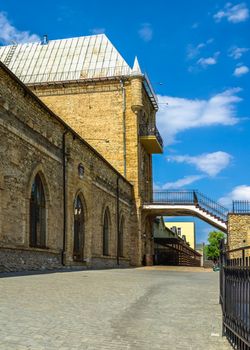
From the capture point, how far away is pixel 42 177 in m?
18.8

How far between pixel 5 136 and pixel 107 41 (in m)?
26.5

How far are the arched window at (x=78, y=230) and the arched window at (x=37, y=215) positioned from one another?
14.6ft

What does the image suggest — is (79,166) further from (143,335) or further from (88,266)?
(143,335)

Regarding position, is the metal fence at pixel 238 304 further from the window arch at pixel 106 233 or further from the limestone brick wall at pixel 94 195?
the window arch at pixel 106 233

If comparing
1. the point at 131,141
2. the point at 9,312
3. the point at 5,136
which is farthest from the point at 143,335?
the point at 131,141

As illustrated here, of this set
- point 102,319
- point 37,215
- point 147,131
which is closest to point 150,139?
point 147,131

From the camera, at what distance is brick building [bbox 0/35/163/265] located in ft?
54.4

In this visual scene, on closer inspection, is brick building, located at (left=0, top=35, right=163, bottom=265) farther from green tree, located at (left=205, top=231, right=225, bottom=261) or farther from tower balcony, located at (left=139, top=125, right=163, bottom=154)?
green tree, located at (left=205, top=231, right=225, bottom=261)

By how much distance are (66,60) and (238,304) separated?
35.3 meters

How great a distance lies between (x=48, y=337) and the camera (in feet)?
19.8

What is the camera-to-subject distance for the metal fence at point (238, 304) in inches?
210

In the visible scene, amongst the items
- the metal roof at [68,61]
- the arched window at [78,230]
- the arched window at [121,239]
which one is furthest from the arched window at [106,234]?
the metal roof at [68,61]

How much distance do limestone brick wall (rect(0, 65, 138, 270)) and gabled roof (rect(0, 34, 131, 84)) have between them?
1153 cm

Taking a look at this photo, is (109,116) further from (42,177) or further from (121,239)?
(42,177)
